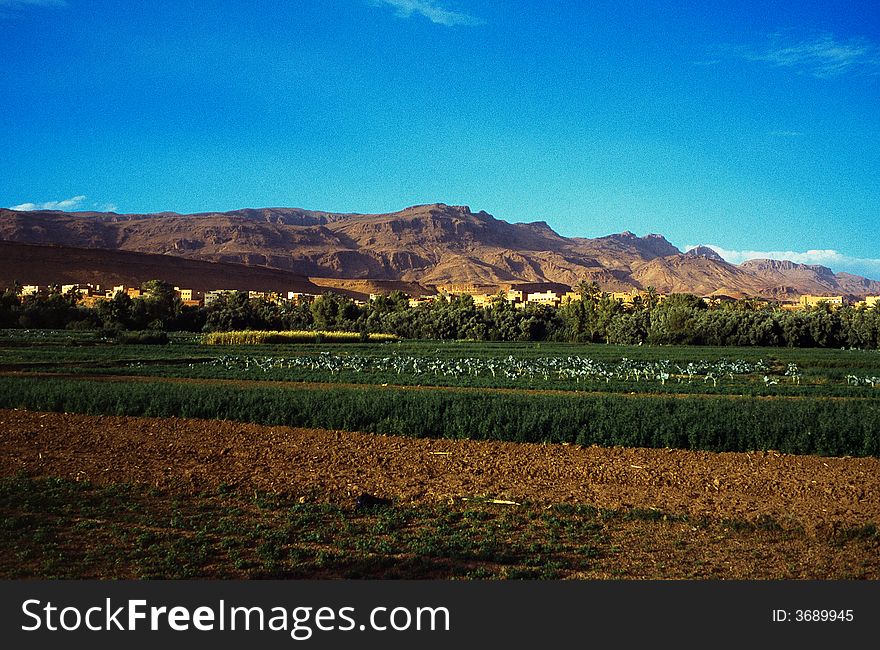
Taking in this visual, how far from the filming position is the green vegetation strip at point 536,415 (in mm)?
16234

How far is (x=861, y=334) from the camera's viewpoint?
68.0 metres

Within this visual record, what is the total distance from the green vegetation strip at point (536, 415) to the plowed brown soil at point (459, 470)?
28.8 inches

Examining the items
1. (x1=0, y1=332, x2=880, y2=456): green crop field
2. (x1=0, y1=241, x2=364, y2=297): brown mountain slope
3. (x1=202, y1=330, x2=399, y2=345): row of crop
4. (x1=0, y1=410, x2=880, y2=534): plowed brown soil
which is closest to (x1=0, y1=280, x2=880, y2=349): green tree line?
(x1=202, y1=330, x2=399, y2=345): row of crop

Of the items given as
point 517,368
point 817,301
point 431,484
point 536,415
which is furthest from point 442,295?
point 817,301

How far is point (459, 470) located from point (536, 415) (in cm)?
428

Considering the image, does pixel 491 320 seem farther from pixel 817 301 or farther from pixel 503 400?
pixel 817 301

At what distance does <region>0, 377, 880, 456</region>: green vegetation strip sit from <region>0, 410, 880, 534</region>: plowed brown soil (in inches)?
28.8

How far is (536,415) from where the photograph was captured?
17422 millimetres

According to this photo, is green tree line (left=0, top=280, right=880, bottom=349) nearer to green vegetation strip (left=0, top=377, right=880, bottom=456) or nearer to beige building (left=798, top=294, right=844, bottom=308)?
beige building (left=798, top=294, right=844, bottom=308)

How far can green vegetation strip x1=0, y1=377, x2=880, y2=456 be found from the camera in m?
16.2

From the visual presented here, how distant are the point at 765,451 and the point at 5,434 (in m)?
17.4

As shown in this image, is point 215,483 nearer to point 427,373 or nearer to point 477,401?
point 477,401

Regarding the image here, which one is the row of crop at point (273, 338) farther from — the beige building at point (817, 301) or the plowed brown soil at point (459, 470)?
the beige building at point (817, 301)

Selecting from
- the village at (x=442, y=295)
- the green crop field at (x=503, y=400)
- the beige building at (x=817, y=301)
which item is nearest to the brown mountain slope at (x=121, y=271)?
the village at (x=442, y=295)
